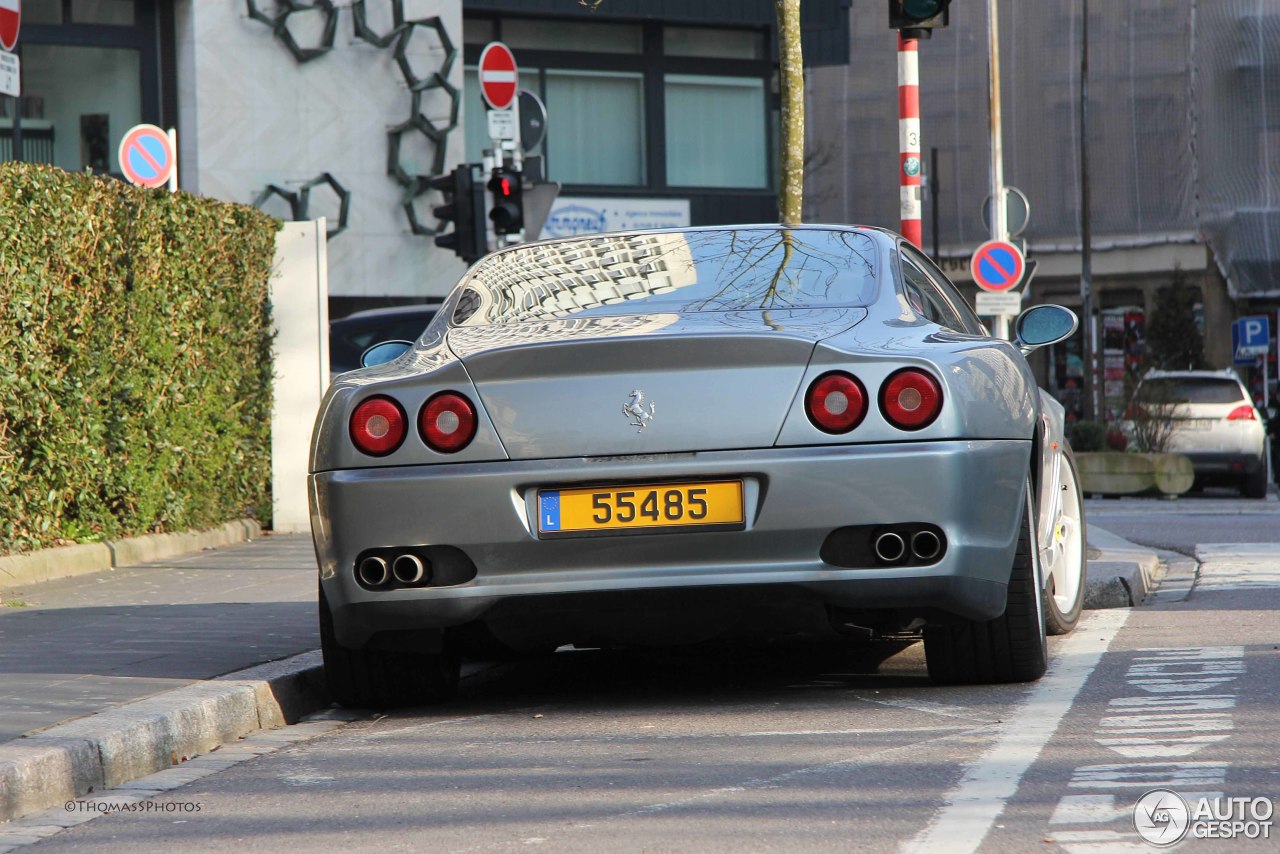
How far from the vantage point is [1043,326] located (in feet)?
24.4

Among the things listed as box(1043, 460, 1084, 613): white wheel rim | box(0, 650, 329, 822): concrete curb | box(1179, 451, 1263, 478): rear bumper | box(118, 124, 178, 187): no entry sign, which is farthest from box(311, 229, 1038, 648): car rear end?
box(1179, 451, 1263, 478): rear bumper

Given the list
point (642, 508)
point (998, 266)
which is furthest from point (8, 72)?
point (998, 266)

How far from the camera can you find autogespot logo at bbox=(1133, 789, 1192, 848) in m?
3.88

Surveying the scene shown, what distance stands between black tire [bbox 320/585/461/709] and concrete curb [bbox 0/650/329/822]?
22 cm

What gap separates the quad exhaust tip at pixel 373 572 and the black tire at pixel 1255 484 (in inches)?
698

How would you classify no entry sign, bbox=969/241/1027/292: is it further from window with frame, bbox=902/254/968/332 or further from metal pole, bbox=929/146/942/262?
metal pole, bbox=929/146/942/262

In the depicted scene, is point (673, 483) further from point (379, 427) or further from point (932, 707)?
point (932, 707)

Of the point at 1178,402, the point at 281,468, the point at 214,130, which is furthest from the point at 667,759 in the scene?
the point at 214,130

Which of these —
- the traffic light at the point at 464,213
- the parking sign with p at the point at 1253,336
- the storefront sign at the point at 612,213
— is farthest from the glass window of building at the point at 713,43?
the traffic light at the point at 464,213

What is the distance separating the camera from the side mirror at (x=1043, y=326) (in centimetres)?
734

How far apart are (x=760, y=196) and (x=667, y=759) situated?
2841 cm

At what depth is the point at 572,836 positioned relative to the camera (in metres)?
4.13

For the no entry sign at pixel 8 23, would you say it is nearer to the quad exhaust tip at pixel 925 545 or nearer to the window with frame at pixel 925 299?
the window with frame at pixel 925 299

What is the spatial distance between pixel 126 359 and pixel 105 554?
109 cm
